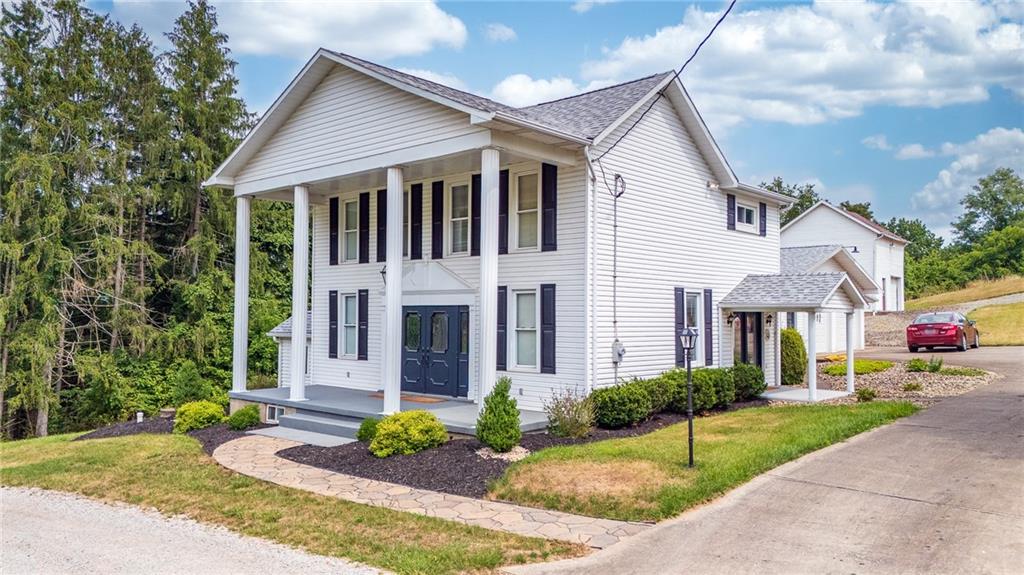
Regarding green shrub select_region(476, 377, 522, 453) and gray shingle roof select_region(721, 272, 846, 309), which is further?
gray shingle roof select_region(721, 272, 846, 309)

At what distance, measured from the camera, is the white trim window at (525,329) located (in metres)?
13.5

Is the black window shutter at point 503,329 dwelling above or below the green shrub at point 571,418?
above

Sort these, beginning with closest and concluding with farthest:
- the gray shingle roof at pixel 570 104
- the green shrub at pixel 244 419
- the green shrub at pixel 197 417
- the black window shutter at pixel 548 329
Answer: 1. the gray shingle roof at pixel 570 104
2. the black window shutter at pixel 548 329
3. the green shrub at pixel 244 419
4. the green shrub at pixel 197 417

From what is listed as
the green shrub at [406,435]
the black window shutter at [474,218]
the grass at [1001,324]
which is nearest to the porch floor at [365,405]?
the green shrub at [406,435]

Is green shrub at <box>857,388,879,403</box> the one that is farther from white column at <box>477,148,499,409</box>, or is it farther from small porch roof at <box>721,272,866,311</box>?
white column at <box>477,148,499,409</box>

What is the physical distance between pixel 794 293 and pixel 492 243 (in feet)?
Result: 25.8

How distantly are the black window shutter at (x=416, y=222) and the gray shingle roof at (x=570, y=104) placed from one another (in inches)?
108

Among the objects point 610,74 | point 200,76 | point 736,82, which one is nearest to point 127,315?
point 200,76

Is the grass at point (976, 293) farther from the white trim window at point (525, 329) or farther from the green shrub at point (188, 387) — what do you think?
the green shrub at point (188, 387)

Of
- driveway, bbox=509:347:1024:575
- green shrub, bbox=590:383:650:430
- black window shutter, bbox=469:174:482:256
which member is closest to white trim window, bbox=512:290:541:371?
black window shutter, bbox=469:174:482:256

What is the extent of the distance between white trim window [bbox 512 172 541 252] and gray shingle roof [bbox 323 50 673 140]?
4.08ft

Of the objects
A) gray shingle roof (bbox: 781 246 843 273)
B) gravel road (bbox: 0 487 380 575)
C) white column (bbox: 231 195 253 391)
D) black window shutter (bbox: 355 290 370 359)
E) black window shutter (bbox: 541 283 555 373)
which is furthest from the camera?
gray shingle roof (bbox: 781 246 843 273)

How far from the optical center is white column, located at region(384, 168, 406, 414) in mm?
12242

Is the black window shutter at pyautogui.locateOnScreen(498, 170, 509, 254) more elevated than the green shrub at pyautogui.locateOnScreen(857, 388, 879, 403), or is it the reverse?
the black window shutter at pyautogui.locateOnScreen(498, 170, 509, 254)
